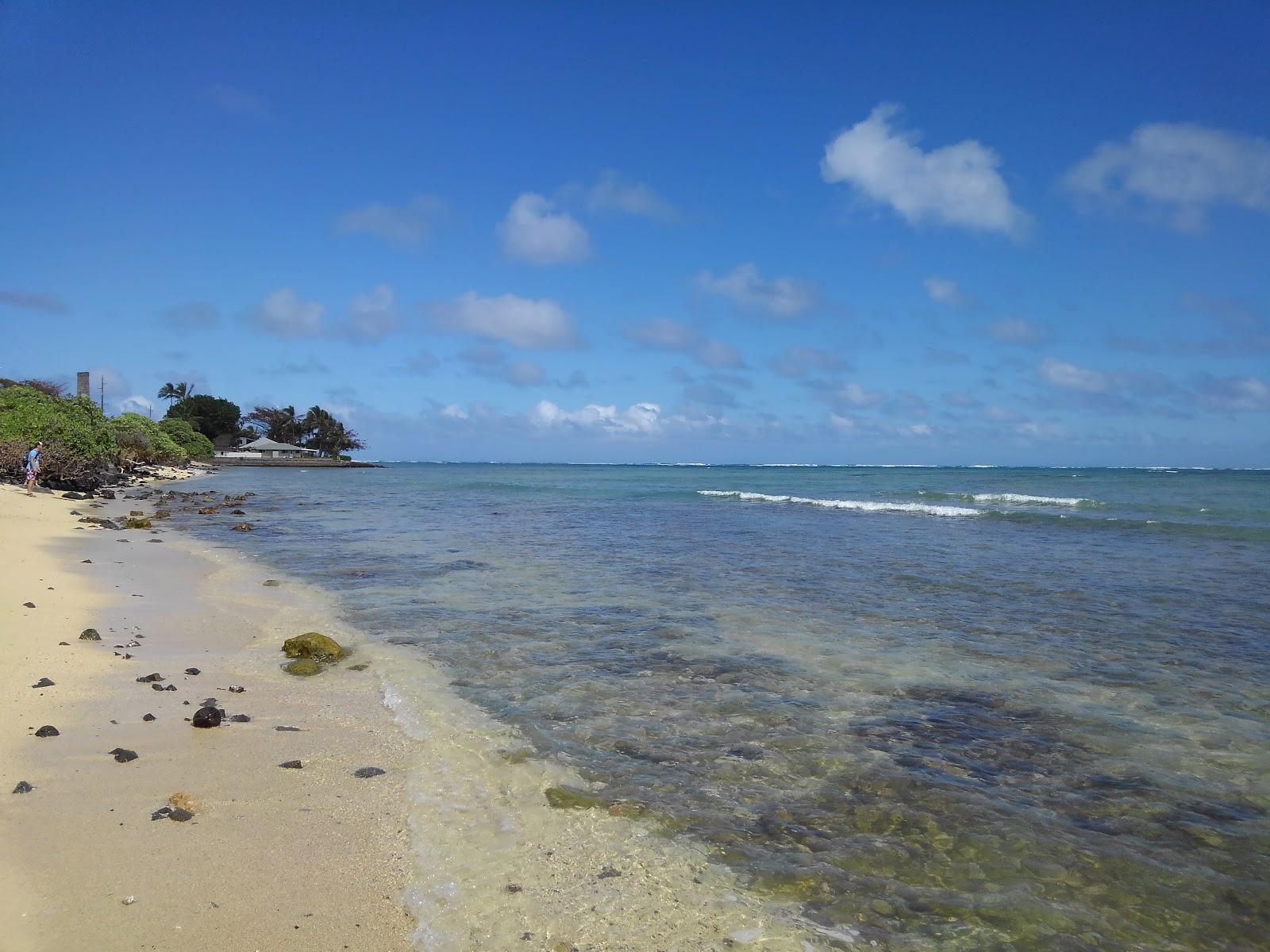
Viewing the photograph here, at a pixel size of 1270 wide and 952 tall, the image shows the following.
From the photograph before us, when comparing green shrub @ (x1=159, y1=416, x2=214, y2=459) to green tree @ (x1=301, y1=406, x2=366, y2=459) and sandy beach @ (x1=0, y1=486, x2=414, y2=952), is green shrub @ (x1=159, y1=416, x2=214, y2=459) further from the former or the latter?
sandy beach @ (x1=0, y1=486, x2=414, y2=952)

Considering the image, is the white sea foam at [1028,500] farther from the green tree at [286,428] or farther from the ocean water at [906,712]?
the green tree at [286,428]

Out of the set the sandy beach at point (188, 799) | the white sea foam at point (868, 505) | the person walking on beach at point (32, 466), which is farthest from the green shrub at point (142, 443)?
the sandy beach at point (188, 799)

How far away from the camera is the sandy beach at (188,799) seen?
3.63m

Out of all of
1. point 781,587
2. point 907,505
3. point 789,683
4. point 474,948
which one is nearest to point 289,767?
point 474,948

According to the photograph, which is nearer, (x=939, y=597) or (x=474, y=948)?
(x=474, y=948)

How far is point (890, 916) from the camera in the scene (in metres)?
3.98

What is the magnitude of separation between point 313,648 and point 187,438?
313ft

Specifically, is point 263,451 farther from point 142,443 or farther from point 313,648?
point 313,648

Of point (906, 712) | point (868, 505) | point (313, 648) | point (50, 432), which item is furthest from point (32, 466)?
point (868, 505)

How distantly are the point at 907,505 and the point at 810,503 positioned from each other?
17.0 feet

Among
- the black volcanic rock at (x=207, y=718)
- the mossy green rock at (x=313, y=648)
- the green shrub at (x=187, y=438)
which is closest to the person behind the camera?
the black volcanic rock at (x=207, y=718)

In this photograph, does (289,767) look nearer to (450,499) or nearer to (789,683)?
(789,683)

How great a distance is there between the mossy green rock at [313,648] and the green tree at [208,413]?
12042 centimetres

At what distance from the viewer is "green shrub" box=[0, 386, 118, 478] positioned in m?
31.8
